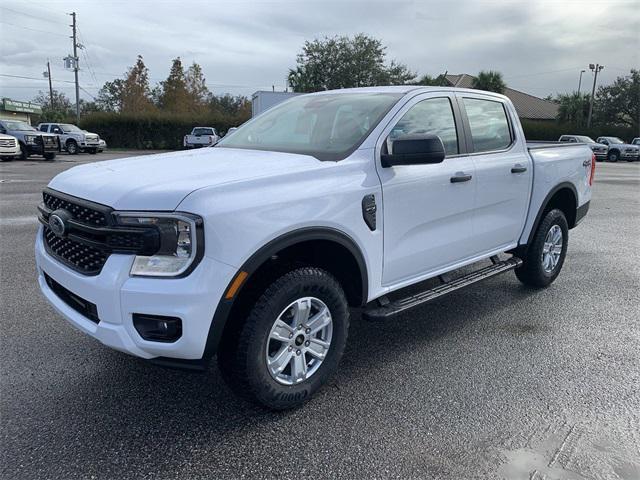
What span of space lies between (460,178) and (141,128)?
40.3 m

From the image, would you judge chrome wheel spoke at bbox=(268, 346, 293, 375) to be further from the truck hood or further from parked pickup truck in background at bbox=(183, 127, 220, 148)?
parked pickup truck in background at bbox=(183, 127, 220, 148)

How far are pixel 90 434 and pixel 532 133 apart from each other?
47149mm

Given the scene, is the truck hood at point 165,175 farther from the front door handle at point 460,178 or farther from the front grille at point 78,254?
the front door handle at point 460,178

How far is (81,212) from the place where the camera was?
9.12ft

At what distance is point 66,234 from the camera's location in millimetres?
2830

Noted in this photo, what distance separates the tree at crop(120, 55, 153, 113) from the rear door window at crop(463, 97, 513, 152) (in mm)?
49636

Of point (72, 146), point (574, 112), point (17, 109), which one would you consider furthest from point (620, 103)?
point (17, 109)

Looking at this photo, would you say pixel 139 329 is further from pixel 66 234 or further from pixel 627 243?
pixel 627 243

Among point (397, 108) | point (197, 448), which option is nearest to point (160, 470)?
point (197, 448)

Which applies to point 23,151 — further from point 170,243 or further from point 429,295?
point 170,243

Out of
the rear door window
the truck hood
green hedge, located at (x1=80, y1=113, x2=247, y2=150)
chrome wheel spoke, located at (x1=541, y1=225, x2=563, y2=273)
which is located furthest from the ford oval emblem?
green hedge, located at (x1=80, y1=113, x2=247, y2=150)

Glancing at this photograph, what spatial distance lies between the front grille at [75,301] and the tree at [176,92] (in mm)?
49773

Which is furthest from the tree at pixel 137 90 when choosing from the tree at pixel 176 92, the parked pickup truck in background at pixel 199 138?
the parked pickup truck in background at pixel 199 138

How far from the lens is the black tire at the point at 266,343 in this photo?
271 centimetres
